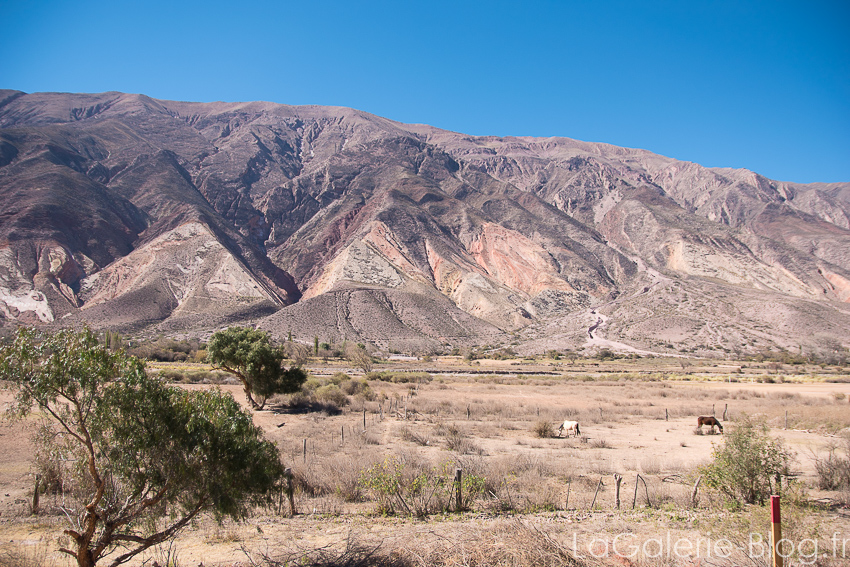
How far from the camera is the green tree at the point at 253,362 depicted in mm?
24562

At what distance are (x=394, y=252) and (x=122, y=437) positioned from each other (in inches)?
3921

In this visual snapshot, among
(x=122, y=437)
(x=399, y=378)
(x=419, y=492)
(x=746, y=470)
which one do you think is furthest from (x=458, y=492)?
(x=399, y=378)

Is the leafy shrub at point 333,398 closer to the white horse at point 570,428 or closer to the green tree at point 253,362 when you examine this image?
the green tree at point 253,362

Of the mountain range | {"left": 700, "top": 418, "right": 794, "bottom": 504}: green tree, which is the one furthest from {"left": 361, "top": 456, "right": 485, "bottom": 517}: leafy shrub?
the mountain range

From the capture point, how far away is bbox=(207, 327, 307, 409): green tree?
24.6 metres

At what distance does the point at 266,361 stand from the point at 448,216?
103150 millimetres

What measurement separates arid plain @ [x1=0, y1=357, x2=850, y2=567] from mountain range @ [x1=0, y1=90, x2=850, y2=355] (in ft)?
170

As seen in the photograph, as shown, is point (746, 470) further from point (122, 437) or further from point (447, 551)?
point (122, 437)

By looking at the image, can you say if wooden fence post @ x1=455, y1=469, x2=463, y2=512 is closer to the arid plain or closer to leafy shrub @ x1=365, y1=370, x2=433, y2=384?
the arid plain

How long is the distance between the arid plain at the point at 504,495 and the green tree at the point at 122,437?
3.13 ft

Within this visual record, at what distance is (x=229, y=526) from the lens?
29.1 feet

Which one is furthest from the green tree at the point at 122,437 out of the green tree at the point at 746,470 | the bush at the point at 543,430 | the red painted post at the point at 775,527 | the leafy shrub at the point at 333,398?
the leafy shrub at the point at 333,398

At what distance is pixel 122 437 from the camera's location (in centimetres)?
584

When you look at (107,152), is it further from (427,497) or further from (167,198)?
(427,497)
